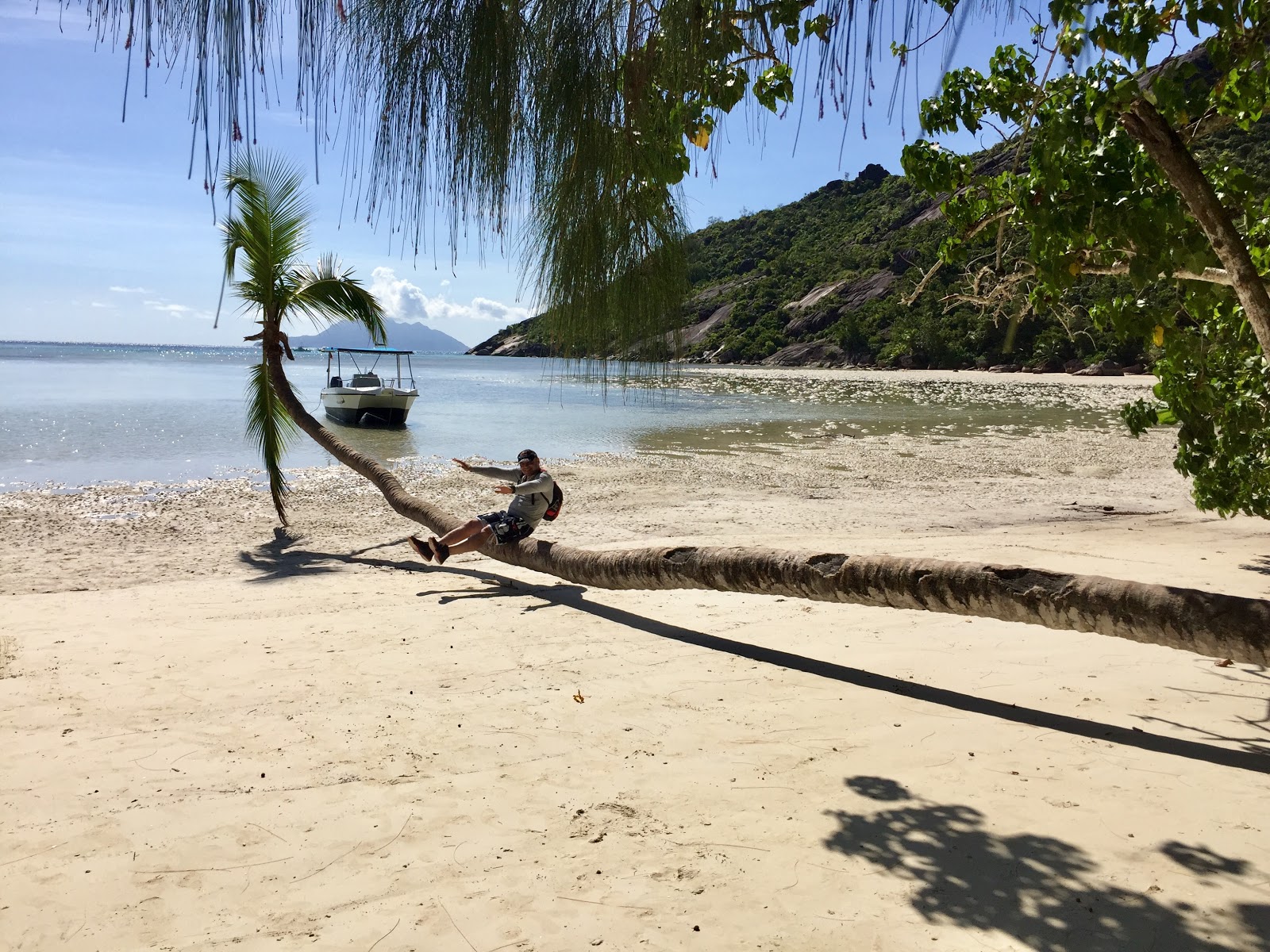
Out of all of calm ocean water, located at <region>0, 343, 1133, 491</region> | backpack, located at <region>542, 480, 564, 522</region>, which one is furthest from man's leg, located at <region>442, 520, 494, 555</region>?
calm ocean water, located at <region>0, 343, 1133, 491</region>

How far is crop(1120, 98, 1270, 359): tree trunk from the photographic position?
330cm

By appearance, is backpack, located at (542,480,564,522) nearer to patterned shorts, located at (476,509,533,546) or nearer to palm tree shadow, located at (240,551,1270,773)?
patterned shorts, located at (476,509,533,546)

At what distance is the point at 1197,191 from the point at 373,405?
27553 mm

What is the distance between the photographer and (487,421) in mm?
33469

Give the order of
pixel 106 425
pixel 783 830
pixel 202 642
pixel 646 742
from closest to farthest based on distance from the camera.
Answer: pixel 783 830, pixel 646 742, pixel 202 642, pixel 106 425

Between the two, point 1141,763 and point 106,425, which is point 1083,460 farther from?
point 106,425

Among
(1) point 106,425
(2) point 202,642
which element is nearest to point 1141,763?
(2) point 202,642

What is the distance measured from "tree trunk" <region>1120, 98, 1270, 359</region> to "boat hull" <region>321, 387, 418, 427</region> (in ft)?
89.1

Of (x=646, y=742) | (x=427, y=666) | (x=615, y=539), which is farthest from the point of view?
(x=615, y=539)

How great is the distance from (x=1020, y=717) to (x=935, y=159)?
306cm

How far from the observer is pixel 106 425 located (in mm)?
27156

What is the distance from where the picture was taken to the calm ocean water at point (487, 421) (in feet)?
66.3

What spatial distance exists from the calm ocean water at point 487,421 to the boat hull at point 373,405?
1.29 ft

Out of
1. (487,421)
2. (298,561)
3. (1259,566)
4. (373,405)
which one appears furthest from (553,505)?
(487,421)
